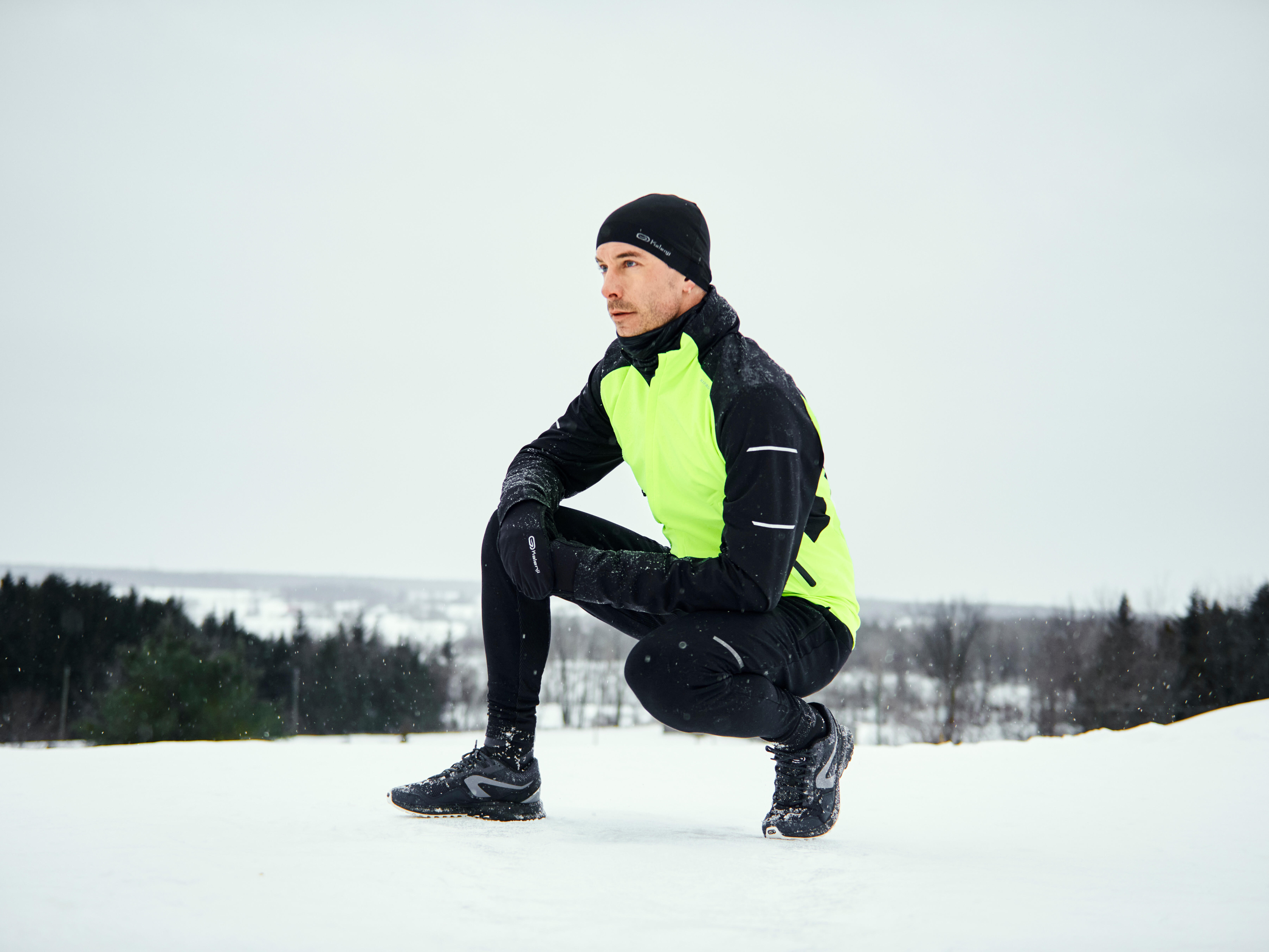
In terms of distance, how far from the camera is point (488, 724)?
7.29 ft

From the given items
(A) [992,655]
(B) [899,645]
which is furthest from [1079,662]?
(B) [899,645]

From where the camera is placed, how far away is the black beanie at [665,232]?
2.17m

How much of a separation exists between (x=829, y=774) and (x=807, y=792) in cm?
7

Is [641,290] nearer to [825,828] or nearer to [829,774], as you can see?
[829,774]

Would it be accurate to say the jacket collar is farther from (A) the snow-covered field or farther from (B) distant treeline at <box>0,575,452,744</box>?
(B) distant treeline at <box>0,575,452,744</box>

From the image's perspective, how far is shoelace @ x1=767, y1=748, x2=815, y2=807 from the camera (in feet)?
6.79

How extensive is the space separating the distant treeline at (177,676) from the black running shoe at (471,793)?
65.1 feet

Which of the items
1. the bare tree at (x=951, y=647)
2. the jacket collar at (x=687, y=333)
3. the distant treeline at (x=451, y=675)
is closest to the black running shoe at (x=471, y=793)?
the jacket collar at (x=687, y=333)

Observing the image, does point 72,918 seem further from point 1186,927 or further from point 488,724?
point 1186,927

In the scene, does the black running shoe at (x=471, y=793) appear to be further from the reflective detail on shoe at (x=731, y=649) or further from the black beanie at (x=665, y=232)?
the black beanie at (x=665, y=232)

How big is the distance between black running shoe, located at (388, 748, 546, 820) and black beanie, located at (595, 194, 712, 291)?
1.25 metres

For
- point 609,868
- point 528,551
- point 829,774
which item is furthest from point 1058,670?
point 609,868

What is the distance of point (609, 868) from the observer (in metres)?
1.59

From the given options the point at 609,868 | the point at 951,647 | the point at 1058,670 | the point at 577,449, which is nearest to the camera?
the point at 609,868
